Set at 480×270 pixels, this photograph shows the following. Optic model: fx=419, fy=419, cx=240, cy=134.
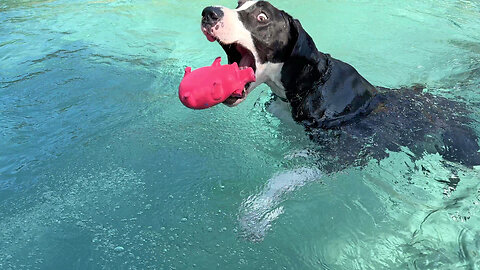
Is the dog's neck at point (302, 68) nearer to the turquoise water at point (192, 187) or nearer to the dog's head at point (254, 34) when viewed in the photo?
the dog's head at point (254, 34)

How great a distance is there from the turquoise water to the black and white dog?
0.61ft

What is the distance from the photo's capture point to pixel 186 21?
27.7 feet

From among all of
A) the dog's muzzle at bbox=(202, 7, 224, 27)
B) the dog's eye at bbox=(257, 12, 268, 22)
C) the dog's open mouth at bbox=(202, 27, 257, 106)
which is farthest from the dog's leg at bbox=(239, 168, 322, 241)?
the dog's muzzle at bbox=(202, 7, 224, 27)

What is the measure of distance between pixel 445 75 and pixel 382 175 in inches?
110

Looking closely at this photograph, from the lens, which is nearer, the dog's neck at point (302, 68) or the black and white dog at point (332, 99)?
the black and white dog at point (332, 99)

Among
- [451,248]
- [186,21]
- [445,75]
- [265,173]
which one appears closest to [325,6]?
[186,21]

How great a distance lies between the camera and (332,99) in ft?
11.9

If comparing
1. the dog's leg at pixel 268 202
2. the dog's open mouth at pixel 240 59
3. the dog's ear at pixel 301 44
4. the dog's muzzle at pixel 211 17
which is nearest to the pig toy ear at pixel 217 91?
the dog's open mouth at pixel 240 59

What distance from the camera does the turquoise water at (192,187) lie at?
3.10 metres

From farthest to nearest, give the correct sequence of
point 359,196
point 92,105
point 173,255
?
1. point 92,105
2. point 359,196
3. point 173,255

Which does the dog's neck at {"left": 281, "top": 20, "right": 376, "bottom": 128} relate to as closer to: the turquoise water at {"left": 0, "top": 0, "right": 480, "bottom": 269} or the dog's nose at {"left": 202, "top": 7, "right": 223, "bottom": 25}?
the turquoise water at {"left": 0, "top": 0, "right": 480, "bottom": 269}

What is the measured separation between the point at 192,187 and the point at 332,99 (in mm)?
1443

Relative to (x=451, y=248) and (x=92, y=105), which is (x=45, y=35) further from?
(x=451, y=248)

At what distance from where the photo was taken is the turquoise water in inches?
122
